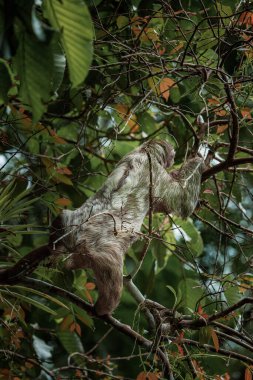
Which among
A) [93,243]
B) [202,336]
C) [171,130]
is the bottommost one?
[202,336]

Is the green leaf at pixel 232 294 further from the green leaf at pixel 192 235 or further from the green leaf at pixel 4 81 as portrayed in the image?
the green leaf at pixel 4 81

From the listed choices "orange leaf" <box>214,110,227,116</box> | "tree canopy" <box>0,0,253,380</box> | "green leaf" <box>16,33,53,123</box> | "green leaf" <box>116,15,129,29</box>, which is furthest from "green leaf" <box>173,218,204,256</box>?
"green leaf" <box>16,33,53,123</box>

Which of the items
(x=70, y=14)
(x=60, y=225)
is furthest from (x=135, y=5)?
(x=70, y=14)

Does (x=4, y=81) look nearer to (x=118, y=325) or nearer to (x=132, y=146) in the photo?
(x=118, y=325)

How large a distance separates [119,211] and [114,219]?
12.1 inches

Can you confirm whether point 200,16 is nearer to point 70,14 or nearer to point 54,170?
point 54,170

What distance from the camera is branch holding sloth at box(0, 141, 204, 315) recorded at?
103 inches

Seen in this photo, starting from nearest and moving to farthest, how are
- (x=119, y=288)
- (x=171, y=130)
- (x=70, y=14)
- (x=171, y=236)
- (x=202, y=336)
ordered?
1. (x=70, y=14)
2. (x=202, y=336)
3. (x=119, y=288)
4. (x=171, y=130)
5. (x=171, y=236)

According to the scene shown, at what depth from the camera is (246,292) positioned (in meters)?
3.17

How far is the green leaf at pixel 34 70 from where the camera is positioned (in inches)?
48.7

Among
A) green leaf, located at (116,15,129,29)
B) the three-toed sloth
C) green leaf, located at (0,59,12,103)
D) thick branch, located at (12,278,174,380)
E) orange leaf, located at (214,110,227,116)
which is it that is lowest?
thick branch, located at (12,278,174,380)

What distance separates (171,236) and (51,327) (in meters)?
1.25

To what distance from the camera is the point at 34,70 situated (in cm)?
126

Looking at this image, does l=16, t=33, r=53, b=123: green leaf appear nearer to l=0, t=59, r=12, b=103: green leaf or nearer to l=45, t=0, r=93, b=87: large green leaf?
l=45, t=0, r=93, b=87: large green leaf
